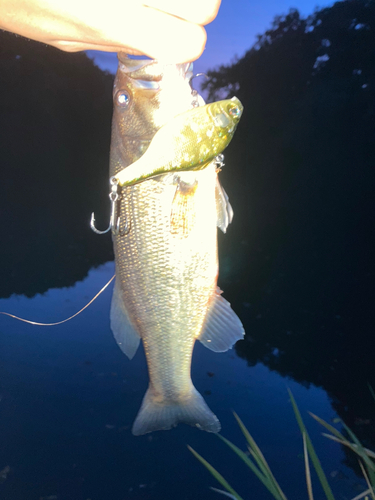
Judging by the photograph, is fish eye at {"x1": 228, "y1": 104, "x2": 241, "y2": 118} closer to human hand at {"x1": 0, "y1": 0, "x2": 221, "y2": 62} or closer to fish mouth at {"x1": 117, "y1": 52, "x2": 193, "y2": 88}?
human hand at {"x1": 0, "y1": 0, "x2": 221, "y2": 62}

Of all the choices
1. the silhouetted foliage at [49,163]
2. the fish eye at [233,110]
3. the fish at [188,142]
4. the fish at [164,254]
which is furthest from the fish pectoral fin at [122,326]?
the silhouetted foliage at [49,163]

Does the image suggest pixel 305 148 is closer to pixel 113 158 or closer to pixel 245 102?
pixel 245 102

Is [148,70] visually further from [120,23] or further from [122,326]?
[122,326]

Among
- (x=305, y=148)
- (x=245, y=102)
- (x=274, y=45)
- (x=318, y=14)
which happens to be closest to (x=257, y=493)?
(x=305, y=148)

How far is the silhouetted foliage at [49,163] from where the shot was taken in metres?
1.66

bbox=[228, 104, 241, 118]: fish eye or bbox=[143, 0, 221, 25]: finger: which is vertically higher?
bbox=[143, 0, 221, 25]: finger

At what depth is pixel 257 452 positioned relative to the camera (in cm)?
92

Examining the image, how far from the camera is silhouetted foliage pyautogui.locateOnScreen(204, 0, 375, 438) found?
1.56m

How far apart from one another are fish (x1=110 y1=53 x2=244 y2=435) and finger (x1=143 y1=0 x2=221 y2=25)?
208mm

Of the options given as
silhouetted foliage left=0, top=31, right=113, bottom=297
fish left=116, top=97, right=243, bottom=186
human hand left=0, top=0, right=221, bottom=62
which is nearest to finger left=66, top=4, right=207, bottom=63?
human hand left=0, top=0, right=221, bottom=62

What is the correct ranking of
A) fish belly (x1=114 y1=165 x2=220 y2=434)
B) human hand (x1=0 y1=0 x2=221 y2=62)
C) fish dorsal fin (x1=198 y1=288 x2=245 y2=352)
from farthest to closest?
fish dorsal fin (x1=198 y1=288 x2=245 y2=352), fish belly (x1=114 y1=165 x2=220 y2=434), human hand (x1=0 y1=0 x2=221 y2=62)

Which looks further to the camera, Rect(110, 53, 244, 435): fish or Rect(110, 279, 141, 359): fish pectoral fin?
Rect(110, 279, 141, 359): fish pectoral fin

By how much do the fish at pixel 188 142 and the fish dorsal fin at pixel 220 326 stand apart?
554 mm

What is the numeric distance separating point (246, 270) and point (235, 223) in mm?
371
